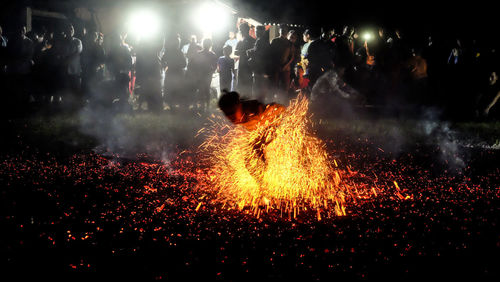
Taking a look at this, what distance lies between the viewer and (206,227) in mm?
3727

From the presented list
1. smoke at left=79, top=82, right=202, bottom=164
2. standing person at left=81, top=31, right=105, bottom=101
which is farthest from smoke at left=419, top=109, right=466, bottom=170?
standing person at left=81, top=31, right=105, bottom=101

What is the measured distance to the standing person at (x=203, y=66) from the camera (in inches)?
382

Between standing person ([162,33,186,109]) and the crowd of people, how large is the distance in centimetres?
2

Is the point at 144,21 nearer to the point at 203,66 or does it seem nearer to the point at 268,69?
the point at 203,66

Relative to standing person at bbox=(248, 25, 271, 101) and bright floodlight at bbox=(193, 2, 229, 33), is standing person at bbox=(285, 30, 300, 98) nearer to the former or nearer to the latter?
standing person at bbox=(248, 25, 271, 101)

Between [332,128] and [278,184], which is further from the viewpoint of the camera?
[332,128]

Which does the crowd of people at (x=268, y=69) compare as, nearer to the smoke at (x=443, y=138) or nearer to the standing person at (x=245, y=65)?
the standing person at (x=245, y=65)

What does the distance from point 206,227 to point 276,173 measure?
66.0 inches

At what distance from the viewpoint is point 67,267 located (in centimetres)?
290

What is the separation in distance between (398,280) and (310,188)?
2200 mm

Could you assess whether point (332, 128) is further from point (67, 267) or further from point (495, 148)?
point (67, 267)

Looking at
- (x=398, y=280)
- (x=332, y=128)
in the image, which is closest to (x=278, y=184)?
(x=398, y=280)

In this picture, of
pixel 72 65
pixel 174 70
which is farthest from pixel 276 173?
pixel 72 65

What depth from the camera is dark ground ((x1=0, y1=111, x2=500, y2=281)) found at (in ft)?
9.74
